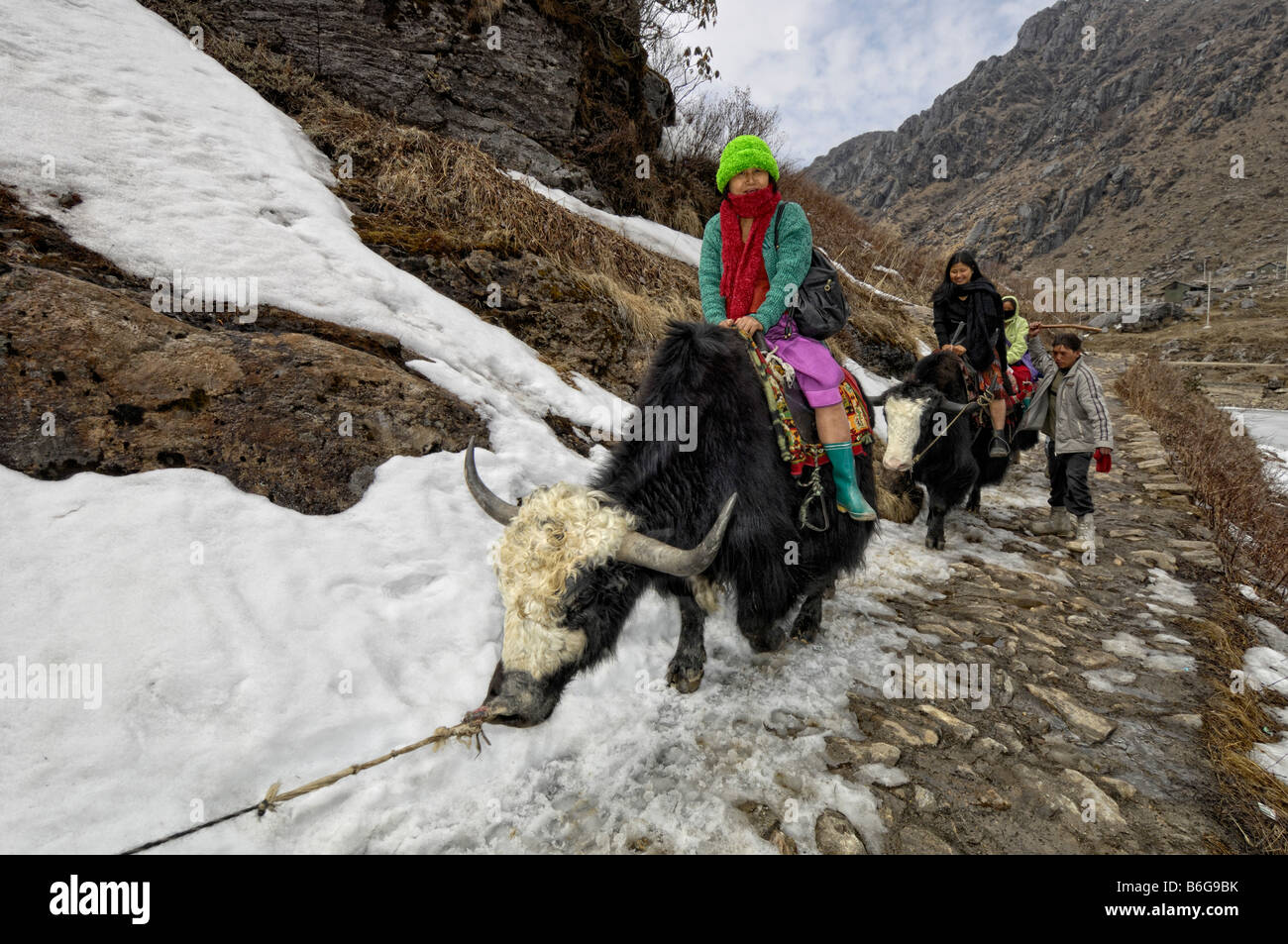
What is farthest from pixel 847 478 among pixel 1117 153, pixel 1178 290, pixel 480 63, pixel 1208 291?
pixel 1117 153

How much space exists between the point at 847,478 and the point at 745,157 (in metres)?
1.89

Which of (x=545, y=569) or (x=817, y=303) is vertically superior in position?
(x=817, y=303)

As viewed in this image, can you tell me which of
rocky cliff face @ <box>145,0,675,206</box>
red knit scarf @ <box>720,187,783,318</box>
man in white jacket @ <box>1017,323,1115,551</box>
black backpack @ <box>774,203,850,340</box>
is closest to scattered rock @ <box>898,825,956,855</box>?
black backpack @ <box>774,203,850,340</box>

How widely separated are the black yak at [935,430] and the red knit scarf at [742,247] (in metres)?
1.84

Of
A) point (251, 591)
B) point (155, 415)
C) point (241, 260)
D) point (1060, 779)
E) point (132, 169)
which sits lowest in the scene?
point (1060, 779)

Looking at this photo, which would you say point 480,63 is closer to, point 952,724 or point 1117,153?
point 952,724

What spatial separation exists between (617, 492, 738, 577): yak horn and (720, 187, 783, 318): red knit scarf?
173 centimetres

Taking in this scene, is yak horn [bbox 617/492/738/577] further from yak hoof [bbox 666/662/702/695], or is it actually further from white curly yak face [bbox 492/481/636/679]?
yak hoof [bbox 666/662/702/695]

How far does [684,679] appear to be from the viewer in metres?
2.65

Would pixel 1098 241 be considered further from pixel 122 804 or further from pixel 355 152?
pixel 122 804

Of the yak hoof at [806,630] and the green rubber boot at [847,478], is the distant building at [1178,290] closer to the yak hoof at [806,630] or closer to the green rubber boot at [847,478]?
the green rubber boot at [847,478]
